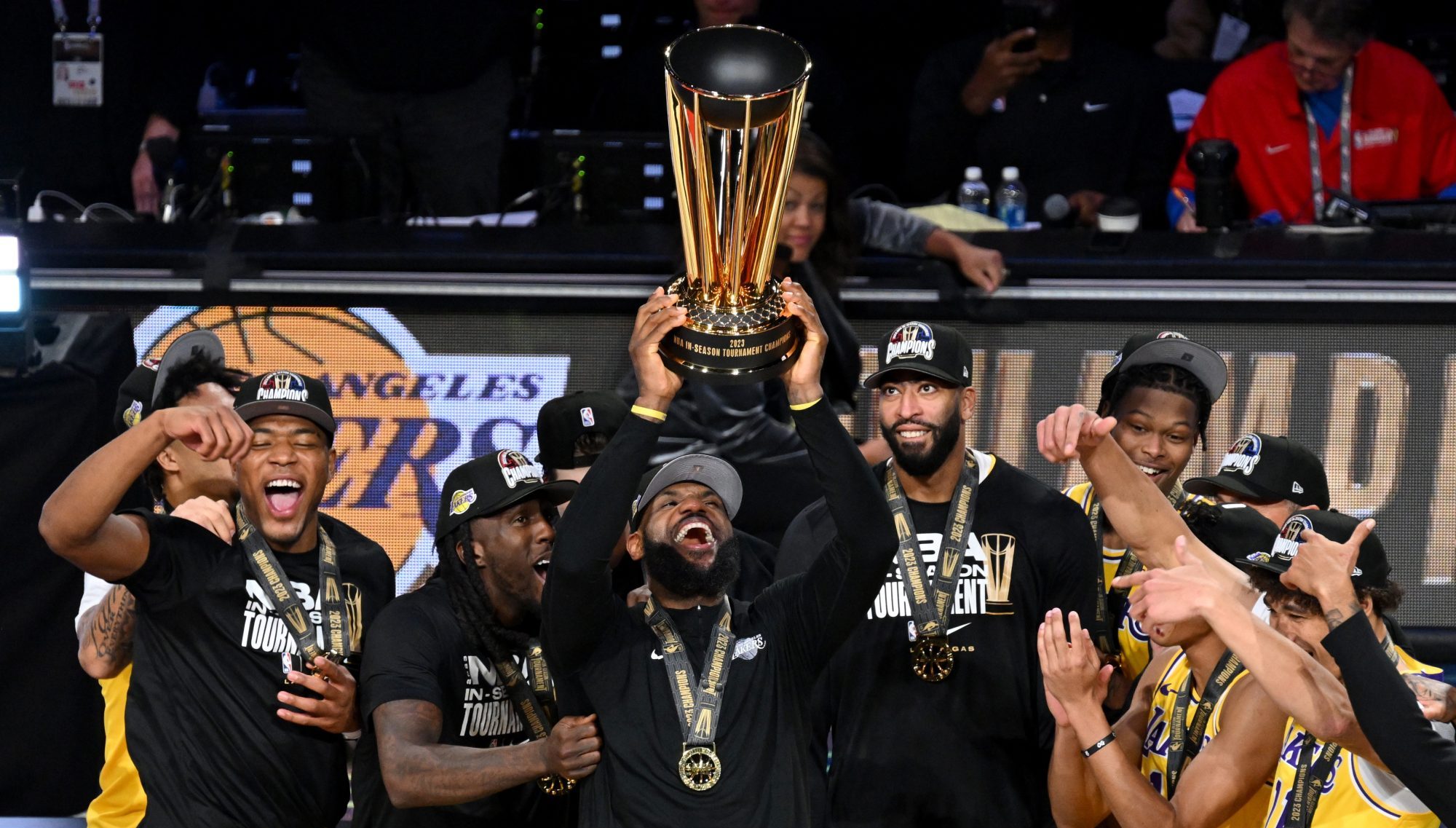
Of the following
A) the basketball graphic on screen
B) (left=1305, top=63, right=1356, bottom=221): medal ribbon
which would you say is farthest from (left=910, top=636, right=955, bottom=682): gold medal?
(left=1305, top=63, right=1356, bottom=221): medal ribbon

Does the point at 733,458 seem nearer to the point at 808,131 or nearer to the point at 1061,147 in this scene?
the point at 808,131

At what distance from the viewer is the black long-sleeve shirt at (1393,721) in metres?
3.75

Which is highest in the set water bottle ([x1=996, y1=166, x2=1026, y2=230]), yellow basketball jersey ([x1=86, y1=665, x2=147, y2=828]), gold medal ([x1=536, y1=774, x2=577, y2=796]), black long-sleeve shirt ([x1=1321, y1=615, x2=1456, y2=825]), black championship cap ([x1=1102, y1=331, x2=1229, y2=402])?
water bottle ([x1=996, y1=166, x2=1026, y2=230])

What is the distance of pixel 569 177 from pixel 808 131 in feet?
2.81

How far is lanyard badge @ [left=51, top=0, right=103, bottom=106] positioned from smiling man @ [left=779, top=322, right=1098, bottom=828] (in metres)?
3.95

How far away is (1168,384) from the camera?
17.0 feet

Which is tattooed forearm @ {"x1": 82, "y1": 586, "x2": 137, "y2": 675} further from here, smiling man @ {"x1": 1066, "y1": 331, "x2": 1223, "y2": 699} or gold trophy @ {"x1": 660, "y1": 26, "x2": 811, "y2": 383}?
smiling man @ {"x1": 1066, "y1": 331, "x2": 1223, "y2": 699}

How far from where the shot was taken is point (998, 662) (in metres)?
4.84

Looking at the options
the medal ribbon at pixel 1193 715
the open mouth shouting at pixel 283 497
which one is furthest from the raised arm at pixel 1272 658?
the open mouth shouting at pixel 283 497

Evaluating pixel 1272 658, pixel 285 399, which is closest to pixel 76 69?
pixel 285 399

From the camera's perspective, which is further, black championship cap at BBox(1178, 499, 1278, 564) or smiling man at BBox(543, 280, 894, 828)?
black championship cap at BBox(1178, 499, 1278, 564)

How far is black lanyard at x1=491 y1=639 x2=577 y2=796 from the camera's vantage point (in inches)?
180

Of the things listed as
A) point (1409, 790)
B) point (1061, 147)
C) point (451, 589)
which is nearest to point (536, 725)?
point (451, 589)

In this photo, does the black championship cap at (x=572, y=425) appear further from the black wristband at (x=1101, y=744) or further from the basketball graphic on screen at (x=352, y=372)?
the black wristband at (x=1101, y=744)
